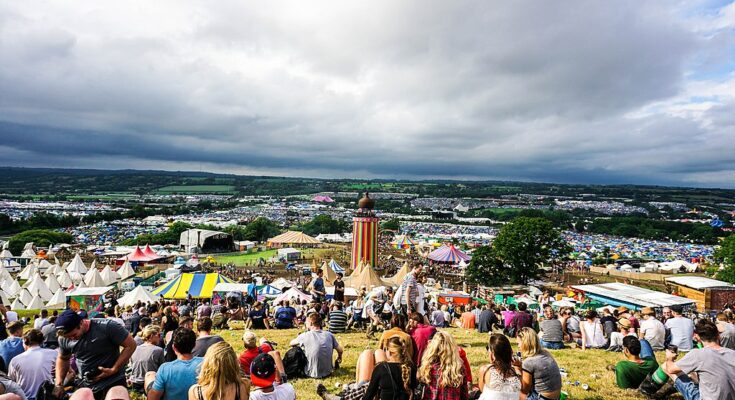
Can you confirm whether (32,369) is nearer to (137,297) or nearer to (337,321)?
(337,321)

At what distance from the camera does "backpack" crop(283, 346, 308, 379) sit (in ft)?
21.5

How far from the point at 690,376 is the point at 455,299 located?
1917 centimetres

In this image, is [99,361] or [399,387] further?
[99,361]

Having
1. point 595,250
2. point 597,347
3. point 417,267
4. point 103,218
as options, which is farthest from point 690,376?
point 103,218

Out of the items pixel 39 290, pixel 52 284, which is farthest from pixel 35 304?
pixel 52 284

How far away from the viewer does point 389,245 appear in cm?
6706

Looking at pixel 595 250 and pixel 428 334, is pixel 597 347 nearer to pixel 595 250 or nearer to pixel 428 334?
pixel 428 334

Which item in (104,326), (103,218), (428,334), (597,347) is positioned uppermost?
(104,326)

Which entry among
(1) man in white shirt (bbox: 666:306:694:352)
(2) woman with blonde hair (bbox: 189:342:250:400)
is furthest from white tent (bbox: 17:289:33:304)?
(1) man in white shirt (bbox: 666:306:694:352)

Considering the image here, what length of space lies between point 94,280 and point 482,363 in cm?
2870

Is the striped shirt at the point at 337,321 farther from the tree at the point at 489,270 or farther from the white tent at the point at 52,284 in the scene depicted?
the tree at the point at 489,270

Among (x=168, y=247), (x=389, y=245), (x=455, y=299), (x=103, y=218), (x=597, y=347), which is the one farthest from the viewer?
(x=103, y=218)

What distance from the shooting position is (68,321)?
4.24 meters

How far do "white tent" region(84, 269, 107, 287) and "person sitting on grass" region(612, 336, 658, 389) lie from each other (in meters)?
30.4
